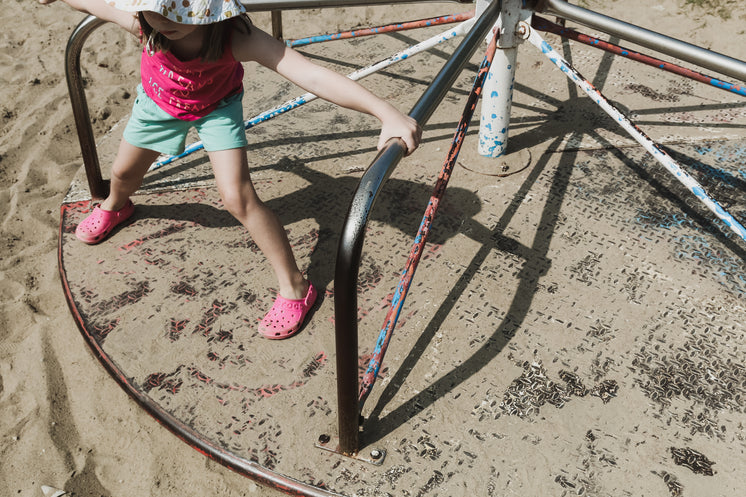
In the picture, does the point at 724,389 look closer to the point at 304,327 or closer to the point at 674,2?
the point at 304,327

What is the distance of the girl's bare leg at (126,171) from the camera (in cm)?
177

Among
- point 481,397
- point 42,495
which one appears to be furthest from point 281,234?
point 42,495

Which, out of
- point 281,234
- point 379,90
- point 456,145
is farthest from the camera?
point 379,90

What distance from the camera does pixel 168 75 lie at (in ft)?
5.02

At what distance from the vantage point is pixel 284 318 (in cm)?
165

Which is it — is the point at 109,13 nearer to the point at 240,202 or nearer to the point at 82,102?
the point at 82,102

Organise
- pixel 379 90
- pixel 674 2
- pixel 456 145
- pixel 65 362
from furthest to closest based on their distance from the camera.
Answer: pixel 674 2 < pixel 379 90 < pixel 65 362 < pixel 456 145

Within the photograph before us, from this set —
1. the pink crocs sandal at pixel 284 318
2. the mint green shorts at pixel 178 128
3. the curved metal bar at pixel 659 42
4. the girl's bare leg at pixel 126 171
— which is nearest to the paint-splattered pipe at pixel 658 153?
the curved metal bar at pixel 659 42

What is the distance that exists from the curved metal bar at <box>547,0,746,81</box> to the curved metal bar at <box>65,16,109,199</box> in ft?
4.08

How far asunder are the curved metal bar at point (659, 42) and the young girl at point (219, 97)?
2.25 ft

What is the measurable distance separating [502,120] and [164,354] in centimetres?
125

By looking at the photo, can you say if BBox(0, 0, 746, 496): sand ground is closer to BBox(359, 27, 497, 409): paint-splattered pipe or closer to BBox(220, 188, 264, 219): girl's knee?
BBox(359, 27, 497, 409): paint-splattered pipe

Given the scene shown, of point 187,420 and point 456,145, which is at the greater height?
point 456,145

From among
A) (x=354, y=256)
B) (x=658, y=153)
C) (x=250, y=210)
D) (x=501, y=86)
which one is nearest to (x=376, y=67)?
(x=501, y=86)
